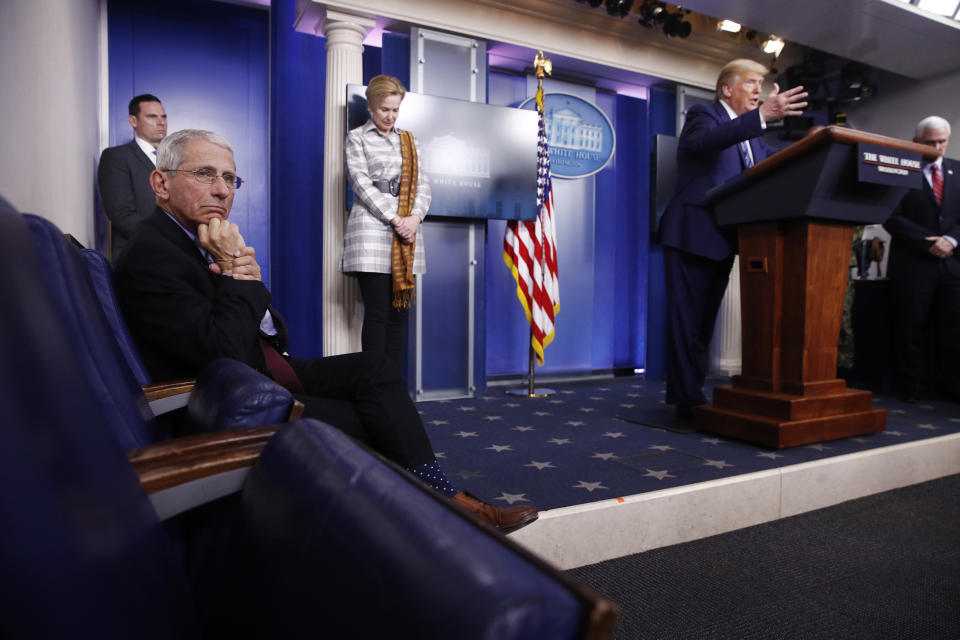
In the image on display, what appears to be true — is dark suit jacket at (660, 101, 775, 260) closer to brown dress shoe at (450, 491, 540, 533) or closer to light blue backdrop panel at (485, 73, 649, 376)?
brown dress shoe at (450, 491, 540, 533)

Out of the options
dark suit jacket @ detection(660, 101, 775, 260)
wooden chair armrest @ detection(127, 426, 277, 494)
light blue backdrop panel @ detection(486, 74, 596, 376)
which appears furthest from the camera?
light blue backdrop panel @ detection(486, 74, 596, 376)

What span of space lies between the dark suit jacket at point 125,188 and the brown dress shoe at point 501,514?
2.28m

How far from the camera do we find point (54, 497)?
1.10ft

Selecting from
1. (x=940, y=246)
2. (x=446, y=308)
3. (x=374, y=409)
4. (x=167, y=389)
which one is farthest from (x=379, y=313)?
(x=940, y=246)

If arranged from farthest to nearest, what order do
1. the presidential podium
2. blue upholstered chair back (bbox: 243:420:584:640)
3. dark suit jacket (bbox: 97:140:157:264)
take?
dark suit jacket (bbox: 97:140:157:264), the presidential podium, blue upholstered chair back (bbox: 243:420:584:640)

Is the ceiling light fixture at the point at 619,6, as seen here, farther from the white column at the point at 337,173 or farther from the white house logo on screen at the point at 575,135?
the white column at the point at 337,173

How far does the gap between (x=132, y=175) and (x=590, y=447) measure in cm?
250

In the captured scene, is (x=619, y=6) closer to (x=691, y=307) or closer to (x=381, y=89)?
(x=381, y=89)

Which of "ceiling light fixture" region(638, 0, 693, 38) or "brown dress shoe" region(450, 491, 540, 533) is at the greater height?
"ceiling light fixture" region(638, 0, 693, 38)

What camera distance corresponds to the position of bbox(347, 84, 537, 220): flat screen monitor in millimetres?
3633

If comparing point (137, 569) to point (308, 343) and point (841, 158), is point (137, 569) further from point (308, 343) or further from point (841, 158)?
point (308, 343)

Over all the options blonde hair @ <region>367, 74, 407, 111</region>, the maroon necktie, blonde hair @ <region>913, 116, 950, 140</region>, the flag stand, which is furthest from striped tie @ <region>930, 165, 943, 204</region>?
the maroon necktie

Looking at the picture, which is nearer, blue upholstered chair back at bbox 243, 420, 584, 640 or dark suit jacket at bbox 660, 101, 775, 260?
blue upholstered chair back at bbox 243, 420, 584, 640

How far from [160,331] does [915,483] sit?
263cm
